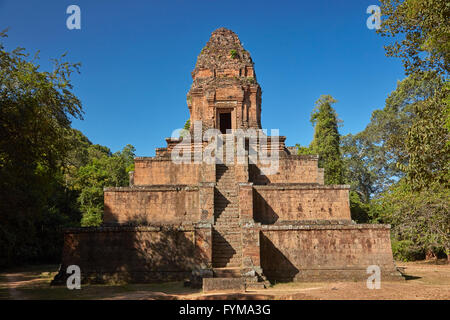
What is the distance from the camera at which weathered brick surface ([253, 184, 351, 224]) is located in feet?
47.3

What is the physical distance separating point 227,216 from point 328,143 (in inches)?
718

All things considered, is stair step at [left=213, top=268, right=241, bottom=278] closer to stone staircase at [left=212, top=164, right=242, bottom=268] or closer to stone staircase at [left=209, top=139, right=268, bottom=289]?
stone staircase at [left=209, top=139, right=268, bottom=289]

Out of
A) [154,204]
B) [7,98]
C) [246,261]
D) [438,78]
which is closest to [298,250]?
[246,261]

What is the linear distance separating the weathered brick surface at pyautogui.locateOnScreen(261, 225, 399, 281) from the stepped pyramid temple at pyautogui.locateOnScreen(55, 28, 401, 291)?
0.03m

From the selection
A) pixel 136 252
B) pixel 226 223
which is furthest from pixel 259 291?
pixel 136 252

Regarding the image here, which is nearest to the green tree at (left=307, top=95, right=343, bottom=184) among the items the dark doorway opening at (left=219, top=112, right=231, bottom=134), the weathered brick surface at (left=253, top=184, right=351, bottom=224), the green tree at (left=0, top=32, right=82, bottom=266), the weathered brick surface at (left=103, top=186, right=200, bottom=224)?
the dark doorway opening at (left=219, top=112, right=231, bottom=134)

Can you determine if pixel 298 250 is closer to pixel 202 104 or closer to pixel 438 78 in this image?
pixel 438 78

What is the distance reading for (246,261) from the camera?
37.5 ft

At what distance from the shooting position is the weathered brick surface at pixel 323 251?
12.0 metres

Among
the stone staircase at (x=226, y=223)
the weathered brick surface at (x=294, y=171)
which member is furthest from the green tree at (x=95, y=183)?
the weathered brick surface at (x=294, y=171)

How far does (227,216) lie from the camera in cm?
1362

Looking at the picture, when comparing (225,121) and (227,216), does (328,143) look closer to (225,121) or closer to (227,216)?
(225,121)

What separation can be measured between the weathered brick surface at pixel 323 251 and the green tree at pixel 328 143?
Result: 1587cm
